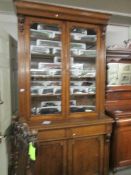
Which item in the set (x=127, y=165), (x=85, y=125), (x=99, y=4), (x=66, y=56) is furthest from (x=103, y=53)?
(x=127, y=165)

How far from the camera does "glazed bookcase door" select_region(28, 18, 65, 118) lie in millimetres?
2248

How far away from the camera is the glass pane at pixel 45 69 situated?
226cm

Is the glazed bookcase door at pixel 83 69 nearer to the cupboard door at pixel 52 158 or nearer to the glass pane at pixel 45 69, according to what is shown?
the glass pane at pixel 45 69

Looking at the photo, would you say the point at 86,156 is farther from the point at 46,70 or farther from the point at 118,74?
the point at 118,74

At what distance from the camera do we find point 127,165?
8.84ft

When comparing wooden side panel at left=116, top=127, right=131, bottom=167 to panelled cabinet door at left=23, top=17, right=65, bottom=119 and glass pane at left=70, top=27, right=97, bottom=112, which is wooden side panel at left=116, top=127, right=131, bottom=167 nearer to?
glass pane at left=70, top=27, right=97, bottom=112

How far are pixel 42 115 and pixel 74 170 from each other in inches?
32.7

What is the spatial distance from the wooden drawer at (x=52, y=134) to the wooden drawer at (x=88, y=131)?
146 mm

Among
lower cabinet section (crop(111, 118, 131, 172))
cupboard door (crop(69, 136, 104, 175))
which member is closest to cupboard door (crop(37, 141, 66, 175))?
cupboard door (crop(69, 136, 104, 175))

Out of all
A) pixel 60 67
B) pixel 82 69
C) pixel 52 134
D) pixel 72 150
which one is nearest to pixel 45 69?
pixel 60 67

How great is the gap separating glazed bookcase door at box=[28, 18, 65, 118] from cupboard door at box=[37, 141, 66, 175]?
0.37 m

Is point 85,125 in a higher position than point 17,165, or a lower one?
higher

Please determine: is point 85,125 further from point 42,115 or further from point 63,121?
point 42,115

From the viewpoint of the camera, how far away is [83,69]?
8.25ft
